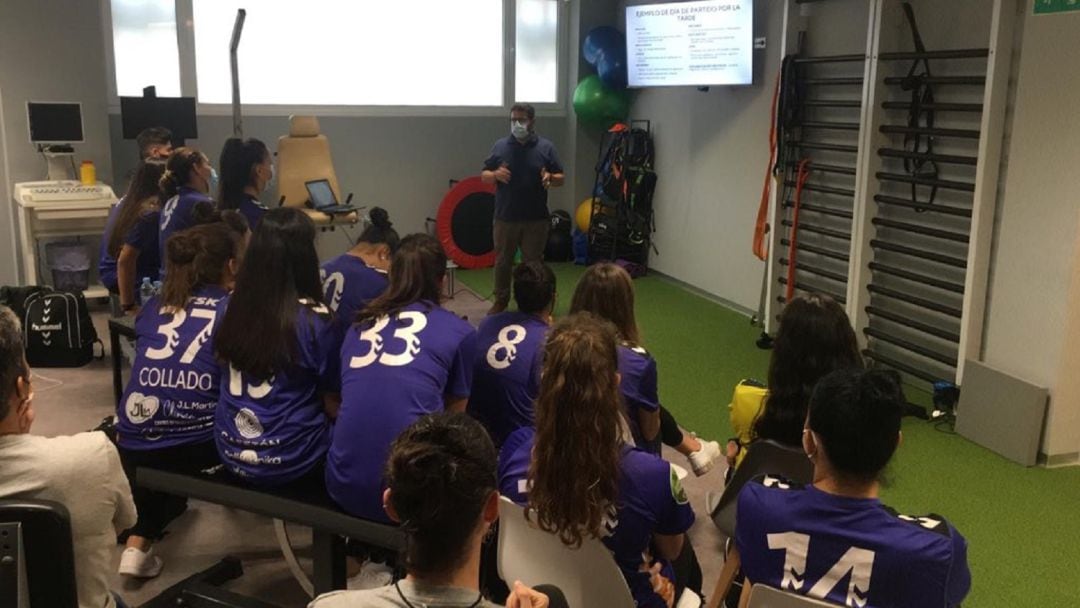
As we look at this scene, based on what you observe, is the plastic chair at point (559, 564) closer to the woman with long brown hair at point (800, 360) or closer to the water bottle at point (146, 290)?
the woman with long brown hair at point (800, 360)

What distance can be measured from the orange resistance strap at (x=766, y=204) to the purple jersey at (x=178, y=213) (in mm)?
3514

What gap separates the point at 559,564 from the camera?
1.98 meters

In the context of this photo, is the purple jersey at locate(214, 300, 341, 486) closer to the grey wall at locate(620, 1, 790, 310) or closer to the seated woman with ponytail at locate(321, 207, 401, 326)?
the seated woman with ponytail at locate(321, 207, 401, 326)

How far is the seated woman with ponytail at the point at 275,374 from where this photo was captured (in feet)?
8.77

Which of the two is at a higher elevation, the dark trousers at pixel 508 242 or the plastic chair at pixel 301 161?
the plastic chair at pixel 301 161

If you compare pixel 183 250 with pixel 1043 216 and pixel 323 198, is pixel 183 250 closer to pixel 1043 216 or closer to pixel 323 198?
pixel 1043 216

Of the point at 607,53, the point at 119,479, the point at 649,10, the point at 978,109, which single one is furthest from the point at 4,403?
the point at 607,53

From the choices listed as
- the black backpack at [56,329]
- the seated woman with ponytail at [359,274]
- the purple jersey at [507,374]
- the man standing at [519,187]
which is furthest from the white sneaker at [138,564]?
the man standing at [519,187]

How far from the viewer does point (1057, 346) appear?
13.5ft

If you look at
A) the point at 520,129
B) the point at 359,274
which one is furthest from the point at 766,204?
the point at 359,274

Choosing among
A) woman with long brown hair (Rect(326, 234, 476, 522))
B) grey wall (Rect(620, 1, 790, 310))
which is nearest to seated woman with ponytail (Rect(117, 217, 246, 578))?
woman with long brown hair (Rect(326, 234, 476, 522))

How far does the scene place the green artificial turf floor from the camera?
3.18m

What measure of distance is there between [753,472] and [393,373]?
3.21ft

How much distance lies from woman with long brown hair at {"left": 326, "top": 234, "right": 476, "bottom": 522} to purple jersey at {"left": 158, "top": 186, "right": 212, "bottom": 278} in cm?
185
